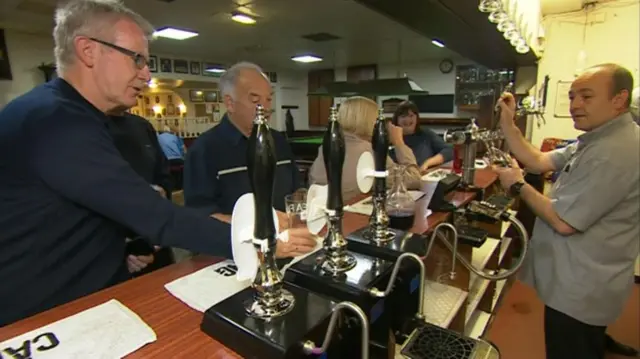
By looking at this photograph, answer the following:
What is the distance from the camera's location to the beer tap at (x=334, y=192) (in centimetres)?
86

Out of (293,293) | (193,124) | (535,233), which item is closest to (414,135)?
(535,233)

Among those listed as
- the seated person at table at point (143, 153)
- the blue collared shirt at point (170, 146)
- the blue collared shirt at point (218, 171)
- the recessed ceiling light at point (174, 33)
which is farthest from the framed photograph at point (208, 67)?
the blue collared shirt at point (218, 171)

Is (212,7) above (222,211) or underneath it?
above

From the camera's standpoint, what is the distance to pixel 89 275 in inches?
36.0

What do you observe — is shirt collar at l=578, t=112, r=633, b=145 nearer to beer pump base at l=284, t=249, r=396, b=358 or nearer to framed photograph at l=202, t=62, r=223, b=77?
beer pump base at l=284, t=249, r=396, b=358

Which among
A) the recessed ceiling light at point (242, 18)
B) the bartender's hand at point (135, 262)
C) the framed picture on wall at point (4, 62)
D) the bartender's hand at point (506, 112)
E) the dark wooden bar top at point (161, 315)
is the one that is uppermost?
the recessed ceiling light at point (242, 18)

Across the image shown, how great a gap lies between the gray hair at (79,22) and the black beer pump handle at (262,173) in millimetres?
659

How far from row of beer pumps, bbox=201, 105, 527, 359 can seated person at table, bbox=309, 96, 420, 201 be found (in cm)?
86

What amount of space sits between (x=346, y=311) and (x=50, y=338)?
1.74 feet

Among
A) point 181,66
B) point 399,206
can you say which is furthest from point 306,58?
point 399,206

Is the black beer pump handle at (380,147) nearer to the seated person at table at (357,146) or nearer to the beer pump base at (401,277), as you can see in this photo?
the beer pump base at (401,277)

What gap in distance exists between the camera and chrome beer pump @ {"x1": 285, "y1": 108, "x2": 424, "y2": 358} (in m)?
0.75

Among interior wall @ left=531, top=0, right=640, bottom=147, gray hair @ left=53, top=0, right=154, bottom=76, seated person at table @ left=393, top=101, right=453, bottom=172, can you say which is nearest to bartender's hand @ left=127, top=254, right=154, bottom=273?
gray hair @ left=53, top=0, right=154, bottom=76

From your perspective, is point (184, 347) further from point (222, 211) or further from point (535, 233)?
point (535, 233)
